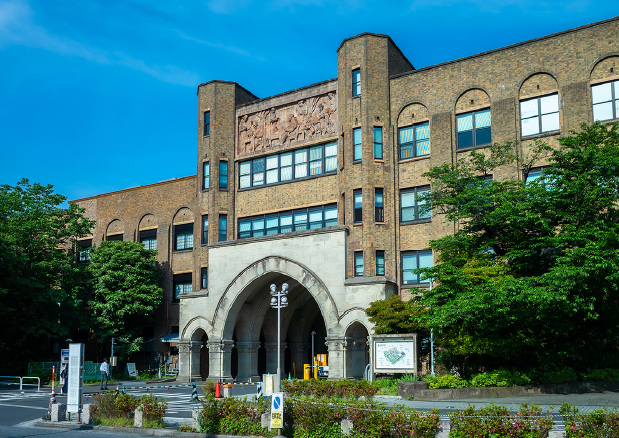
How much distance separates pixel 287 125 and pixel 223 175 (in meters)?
5.37

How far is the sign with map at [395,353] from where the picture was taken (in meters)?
26.1

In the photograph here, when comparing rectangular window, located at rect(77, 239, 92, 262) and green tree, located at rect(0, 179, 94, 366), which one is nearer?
green tree, located at rect(0, 179, 94, 366)

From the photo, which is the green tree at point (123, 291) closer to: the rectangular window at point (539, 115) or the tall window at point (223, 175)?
the tall window at point (223, 175)

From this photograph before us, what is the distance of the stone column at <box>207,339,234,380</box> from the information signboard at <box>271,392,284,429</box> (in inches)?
875

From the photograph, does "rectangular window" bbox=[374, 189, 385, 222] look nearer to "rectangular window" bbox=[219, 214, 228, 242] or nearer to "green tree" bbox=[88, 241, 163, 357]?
"rectangular window" bbox=[219, 214, 228, 242]

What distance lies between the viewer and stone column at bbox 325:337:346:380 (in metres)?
31.8

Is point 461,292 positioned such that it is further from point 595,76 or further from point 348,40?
point 348,40

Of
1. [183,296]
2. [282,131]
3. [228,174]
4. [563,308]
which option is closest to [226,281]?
[183,296]

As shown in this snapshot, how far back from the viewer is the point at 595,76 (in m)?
30.2

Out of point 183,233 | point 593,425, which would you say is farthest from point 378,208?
point 593,425

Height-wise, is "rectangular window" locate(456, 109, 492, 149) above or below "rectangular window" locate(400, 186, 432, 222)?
above

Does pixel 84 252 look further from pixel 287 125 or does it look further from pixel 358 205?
pixel 358 205

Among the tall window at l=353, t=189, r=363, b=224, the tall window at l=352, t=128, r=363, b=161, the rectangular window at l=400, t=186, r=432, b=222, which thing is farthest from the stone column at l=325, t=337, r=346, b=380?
the tall window at l=352, t=128, r=363, b=161

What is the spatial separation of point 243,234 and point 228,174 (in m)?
4.09
